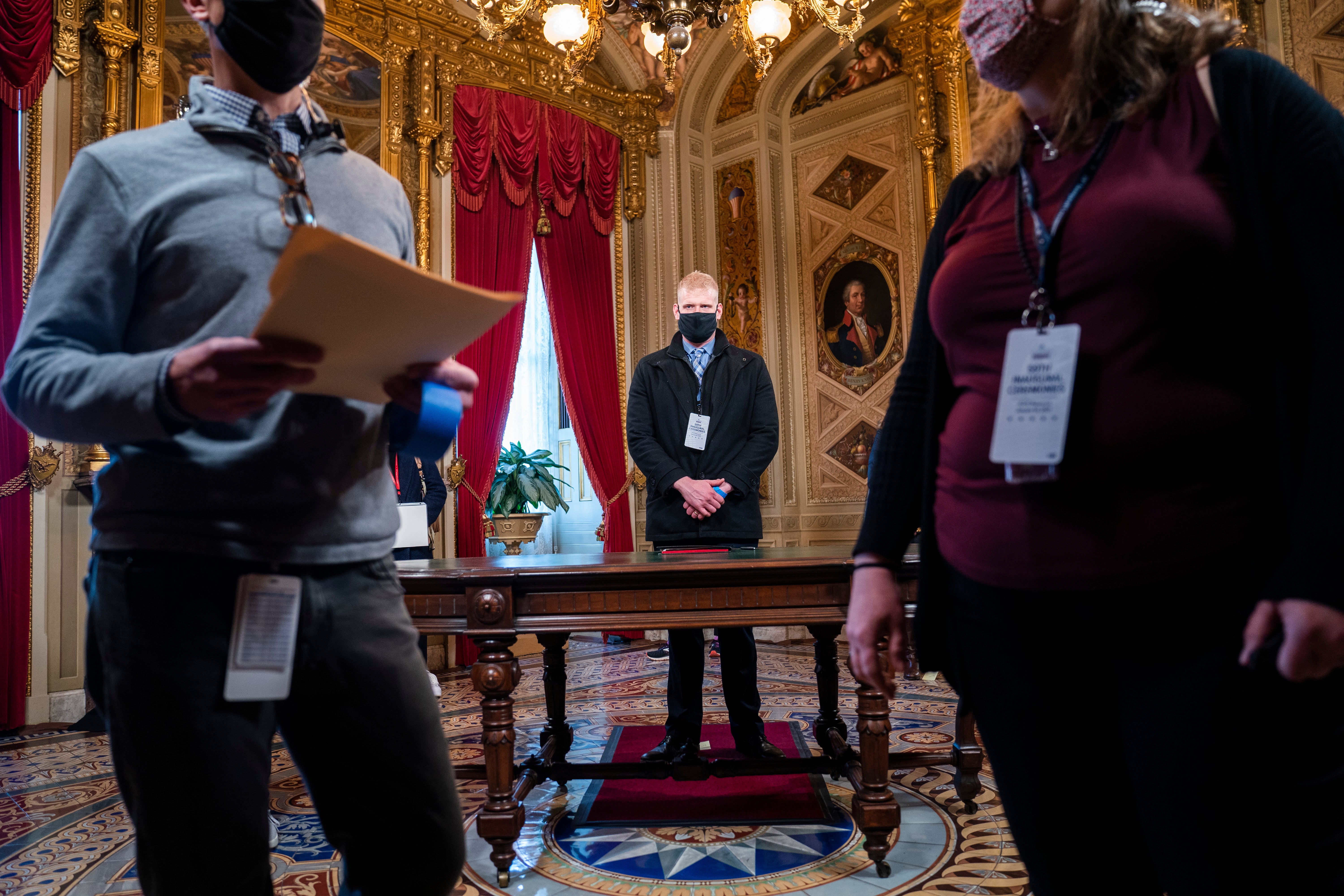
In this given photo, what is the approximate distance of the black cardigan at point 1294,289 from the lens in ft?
2.50

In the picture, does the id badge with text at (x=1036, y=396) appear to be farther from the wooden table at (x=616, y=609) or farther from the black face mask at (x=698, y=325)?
the black face mask at (x=698, y=325)

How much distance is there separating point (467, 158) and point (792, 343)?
3.25 m

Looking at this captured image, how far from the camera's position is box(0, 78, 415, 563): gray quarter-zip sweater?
0.94 m

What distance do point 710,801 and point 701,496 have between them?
1129 millimetres

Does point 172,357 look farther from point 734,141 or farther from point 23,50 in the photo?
point 734,141

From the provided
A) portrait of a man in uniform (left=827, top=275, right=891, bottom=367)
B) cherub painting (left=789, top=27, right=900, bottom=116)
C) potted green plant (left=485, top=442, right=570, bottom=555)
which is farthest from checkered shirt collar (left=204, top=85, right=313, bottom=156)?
cherub painting (left=789, top=27, right=900, bottom=116)

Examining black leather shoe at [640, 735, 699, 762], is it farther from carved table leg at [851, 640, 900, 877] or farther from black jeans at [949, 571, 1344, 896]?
black jeans at [949, 571, 1344, 896]

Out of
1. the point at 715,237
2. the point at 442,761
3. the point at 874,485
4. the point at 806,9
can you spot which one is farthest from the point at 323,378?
the point at 715,237

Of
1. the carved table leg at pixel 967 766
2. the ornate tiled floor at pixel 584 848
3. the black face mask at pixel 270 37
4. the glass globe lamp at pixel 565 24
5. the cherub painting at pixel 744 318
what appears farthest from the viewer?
the cherub painting at pixel 744 318

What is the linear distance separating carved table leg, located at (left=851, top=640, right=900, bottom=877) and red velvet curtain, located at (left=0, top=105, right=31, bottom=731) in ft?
15.1

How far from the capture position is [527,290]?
25.0ft

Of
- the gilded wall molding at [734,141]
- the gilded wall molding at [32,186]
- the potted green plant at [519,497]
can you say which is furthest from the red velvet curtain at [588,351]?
the gilded wall molding at [32,186]

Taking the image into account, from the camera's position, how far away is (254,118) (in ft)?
3.68

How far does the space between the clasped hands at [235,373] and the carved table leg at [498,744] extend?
173 cm
